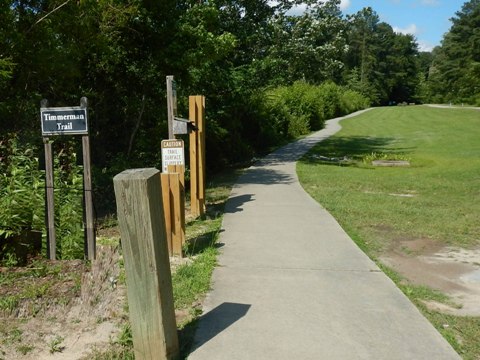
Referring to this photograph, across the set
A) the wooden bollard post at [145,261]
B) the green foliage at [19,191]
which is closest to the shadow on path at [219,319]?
the wooden bollard post at [145,261]

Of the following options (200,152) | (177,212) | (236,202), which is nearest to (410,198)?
(236,202)

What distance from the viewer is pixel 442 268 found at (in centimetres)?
594

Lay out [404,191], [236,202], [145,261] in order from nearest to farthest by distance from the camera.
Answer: [145,261], [236,202], [404,191]

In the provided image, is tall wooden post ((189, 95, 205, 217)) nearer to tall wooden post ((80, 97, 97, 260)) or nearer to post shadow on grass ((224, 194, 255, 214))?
post shadow on grass ((224, 194, 255, 214))

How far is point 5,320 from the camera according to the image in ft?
13.4

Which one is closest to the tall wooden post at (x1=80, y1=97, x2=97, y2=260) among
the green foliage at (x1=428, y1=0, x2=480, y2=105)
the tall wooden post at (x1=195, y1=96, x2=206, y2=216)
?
the tall wooden post at (x1=195, y1=96, x2=206, y2=216)

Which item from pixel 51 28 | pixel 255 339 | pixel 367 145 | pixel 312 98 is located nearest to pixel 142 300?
pixel 255 339

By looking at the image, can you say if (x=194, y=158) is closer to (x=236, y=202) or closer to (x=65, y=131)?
(x=236, y=202)

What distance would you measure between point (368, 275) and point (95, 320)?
281 cm

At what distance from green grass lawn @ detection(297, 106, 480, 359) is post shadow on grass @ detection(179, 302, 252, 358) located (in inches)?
65.7

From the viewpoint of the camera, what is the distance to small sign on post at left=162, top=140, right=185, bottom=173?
282 inches

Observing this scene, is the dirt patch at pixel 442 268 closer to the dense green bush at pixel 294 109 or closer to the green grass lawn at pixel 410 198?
the green grass lawn at pixel 410 198

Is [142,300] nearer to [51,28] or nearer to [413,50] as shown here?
[51,28]

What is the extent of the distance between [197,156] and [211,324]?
15.4 ft
